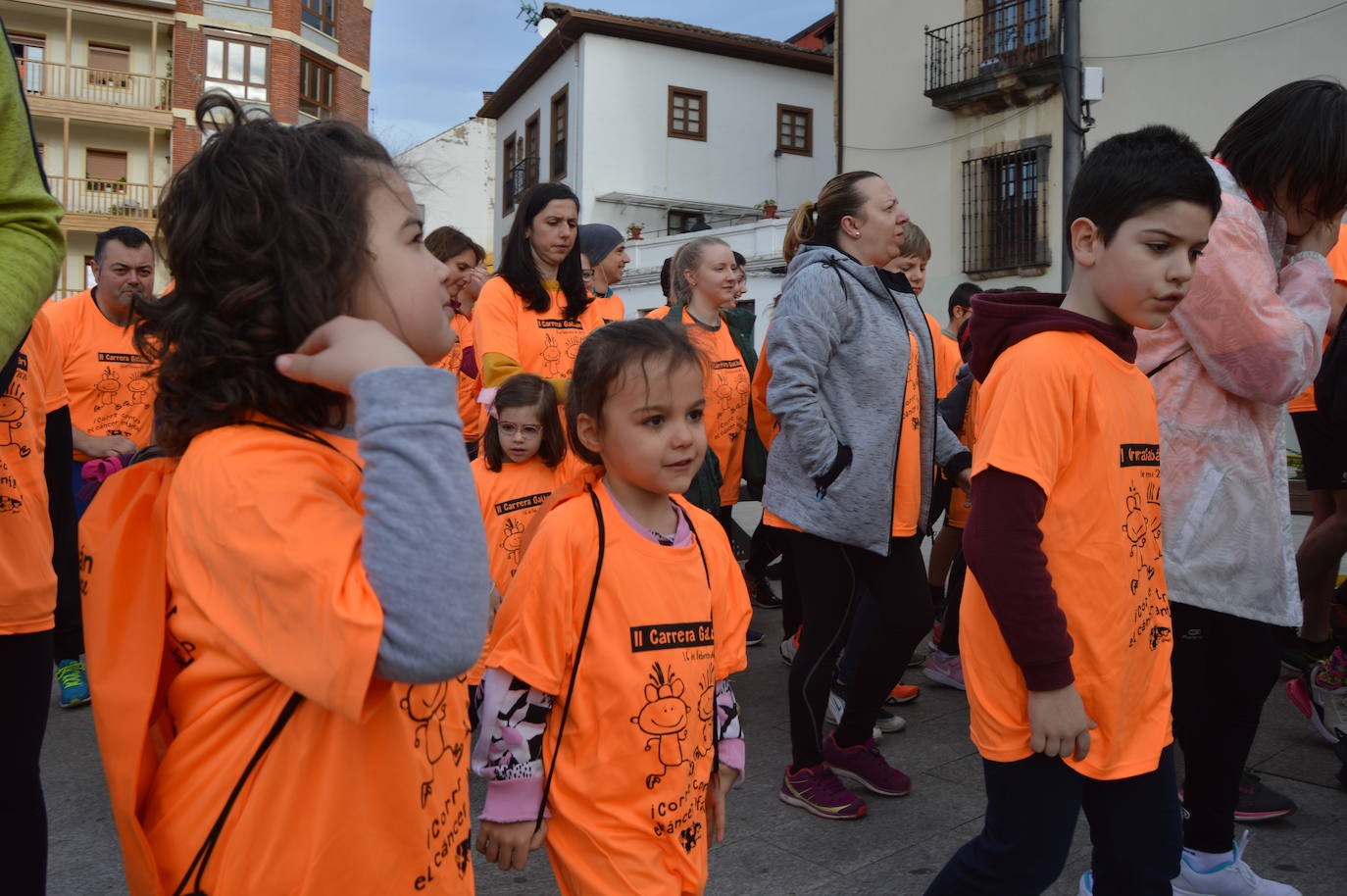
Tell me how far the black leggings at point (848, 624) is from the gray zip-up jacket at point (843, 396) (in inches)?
4.2

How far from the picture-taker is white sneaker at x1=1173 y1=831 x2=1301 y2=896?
271cm

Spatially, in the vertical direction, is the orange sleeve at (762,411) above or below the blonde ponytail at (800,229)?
below

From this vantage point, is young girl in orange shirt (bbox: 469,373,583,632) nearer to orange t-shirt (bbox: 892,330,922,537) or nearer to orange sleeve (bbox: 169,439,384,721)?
orange t-shirt (bbox: 892,330,922,537)

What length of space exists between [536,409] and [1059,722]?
8.00 feet

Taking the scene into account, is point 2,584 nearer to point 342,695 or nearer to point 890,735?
point 342,695

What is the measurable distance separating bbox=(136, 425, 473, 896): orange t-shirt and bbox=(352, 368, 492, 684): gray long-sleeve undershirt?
0.11ft

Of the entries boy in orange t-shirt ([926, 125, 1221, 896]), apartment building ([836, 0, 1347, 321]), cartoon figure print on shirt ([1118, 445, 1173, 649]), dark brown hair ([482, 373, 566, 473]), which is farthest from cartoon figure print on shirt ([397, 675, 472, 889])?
apartment building ([836, 0, 1347, 321])

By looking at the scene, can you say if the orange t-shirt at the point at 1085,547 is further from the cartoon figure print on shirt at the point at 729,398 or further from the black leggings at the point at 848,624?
the cartoon figure print on shirt at the point at 729,398

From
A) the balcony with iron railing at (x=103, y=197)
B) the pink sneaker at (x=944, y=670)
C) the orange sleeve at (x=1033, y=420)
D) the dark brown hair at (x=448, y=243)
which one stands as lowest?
the pink sneaker at (x=944, y=670)

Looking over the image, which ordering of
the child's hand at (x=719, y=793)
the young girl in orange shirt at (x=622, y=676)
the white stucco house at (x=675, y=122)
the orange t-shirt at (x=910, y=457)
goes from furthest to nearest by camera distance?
1. the white stucco house at (x=675, y=122)
2. the orange t-shirt at (x=910, y=457)
3. the child's hand at (x=719, y=793)
4. the young girl in orange shirt at (x=622, y=676)

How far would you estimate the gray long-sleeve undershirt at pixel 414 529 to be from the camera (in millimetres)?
1229

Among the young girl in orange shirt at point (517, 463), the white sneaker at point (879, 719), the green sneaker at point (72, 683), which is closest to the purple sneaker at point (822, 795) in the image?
the white sneaker at point (879, 719)

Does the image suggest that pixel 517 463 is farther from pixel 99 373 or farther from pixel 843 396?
pixel 99 373

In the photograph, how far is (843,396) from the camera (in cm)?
376
